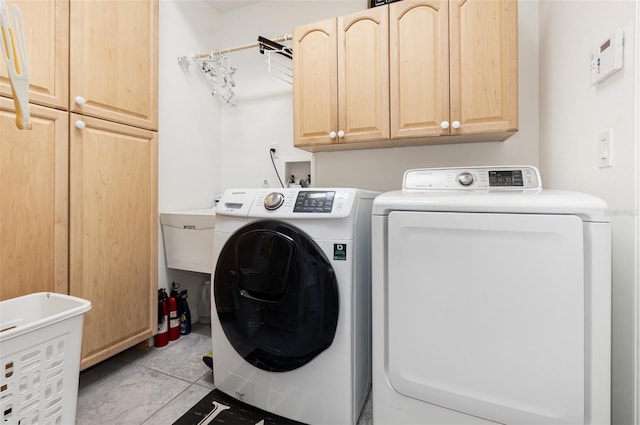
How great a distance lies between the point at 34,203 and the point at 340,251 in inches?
52.8

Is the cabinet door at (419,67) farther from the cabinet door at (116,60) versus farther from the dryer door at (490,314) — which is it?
the cabinet door at (116,60)

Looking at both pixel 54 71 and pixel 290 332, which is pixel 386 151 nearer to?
pixel 290 332

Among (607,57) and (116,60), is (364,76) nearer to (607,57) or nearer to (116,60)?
(607,57)

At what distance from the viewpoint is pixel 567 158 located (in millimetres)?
1339

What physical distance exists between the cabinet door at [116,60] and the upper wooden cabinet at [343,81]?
886 millimetres

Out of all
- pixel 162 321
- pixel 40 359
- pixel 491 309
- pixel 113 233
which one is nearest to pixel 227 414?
pixel 40 359

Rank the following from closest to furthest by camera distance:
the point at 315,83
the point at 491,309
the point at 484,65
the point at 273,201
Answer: the point at 491,309 < the point at 273,201 < the point at 484,65 < the point at 315,83

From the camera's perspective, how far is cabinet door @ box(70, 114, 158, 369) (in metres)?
1.47

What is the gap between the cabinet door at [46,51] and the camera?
4.10ft

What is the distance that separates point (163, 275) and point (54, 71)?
1307 mm

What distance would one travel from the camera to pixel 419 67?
158 cm

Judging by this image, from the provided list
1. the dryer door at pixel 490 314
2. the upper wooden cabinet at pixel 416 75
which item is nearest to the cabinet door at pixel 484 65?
the upper wooden cabinet at pixel 416 75

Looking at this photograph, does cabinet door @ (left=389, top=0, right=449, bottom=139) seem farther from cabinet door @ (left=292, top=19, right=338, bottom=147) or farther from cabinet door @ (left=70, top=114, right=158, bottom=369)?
cabinet door @ (left=70, top=114, right=158, bottom=369)

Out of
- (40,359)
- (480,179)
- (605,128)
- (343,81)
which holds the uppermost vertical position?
(343,81)
